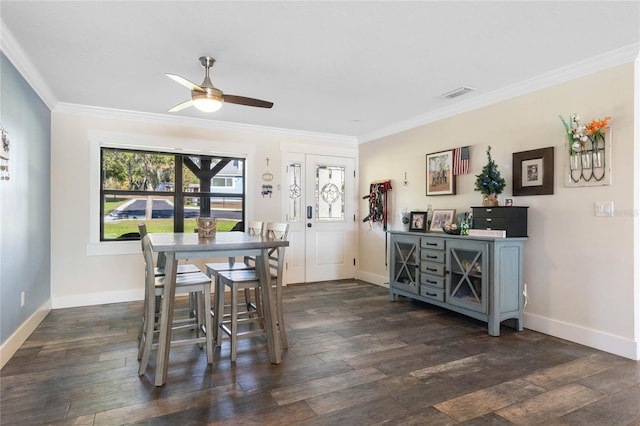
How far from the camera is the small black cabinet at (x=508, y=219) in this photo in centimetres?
349

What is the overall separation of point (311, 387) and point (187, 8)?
8.25 ft

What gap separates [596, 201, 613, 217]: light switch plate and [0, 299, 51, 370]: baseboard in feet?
15.5

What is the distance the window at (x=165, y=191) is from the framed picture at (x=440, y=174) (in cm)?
264

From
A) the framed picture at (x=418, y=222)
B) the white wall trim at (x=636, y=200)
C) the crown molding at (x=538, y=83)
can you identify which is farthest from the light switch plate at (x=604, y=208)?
the framed picture at (x=418, y=222)

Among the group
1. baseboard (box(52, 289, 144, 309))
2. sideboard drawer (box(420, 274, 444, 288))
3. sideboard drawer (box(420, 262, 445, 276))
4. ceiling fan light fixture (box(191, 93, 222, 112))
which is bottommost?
baseboard (box(52, 289, 144, 309))

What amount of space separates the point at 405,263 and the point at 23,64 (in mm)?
4213

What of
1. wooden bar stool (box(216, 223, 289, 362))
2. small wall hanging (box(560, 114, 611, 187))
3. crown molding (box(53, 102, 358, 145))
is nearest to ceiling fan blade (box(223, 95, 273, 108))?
wooden bar stool (box(216, 223, 289, 362))

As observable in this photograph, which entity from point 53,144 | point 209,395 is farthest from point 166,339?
point 53,144

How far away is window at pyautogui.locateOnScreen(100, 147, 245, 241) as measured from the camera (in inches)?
185

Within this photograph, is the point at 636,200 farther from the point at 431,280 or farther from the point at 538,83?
the point at 431,280

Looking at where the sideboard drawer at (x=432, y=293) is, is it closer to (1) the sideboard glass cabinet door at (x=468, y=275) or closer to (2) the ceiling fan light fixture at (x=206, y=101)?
(1) the sideboard glass cabinet door at (x=468, y=275)

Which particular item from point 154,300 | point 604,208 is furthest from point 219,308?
point 604,208

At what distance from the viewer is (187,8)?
2297 millimetres

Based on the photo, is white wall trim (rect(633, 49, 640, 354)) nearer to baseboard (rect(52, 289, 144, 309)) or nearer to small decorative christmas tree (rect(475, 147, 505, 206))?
small decorative christmas tree (rect(475, 147, 505, 206))
